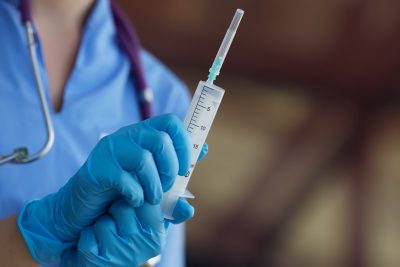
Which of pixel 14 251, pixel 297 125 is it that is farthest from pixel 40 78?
pixel 297 125

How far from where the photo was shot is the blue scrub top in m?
1.05

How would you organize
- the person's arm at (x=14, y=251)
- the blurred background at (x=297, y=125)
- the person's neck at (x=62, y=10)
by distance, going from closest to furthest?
the person's arm at (x=14, y=251), the person's neck at (x=62, y=10), the blurred background at (x=297, y=125)

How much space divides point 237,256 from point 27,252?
2.02m

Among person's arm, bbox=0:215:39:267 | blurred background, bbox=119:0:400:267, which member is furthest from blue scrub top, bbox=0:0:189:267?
blurred background, bbox=119:0:400:267

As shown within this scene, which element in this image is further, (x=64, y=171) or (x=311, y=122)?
(x=311, y=122)

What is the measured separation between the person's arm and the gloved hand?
0.09m

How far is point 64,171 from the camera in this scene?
1.09 meters

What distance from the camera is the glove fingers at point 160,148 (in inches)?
31.1

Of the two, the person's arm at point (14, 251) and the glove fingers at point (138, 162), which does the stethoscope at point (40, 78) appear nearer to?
the person's arm at point (14, 251)

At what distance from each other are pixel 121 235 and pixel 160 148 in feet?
0.45

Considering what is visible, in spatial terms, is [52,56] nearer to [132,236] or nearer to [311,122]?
[132,236]

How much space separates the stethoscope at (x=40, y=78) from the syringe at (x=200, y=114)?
239 mm

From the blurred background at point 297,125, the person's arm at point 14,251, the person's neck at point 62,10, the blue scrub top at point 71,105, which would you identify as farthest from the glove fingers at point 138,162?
the blurred background at point 297,125

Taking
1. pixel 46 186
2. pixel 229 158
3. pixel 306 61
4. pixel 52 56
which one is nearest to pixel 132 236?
pixel 46 186
